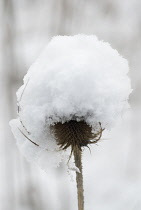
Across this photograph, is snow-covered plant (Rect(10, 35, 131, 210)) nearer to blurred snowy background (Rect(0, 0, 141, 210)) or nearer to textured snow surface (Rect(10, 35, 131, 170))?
textured snow surface (Rect(10, 35, 131, 170))

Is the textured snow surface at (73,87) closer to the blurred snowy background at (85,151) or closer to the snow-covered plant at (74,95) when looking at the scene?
the snow-covered plant at (74,95)

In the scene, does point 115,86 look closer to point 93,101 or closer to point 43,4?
point 93,101

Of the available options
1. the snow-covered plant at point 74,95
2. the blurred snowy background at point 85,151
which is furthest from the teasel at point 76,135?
the blurred snowy background at point 85,151

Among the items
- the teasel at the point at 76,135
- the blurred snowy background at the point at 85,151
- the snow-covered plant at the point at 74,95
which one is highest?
the blurred snowy background at the point at 85,151

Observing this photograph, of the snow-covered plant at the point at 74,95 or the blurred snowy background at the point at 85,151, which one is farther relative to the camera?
the blurred snowy background at the point at 85,151

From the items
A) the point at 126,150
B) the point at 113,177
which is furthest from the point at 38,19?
the point at 113,177

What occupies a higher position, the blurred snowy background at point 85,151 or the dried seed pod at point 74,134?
the blurred snowy background at point 85,151

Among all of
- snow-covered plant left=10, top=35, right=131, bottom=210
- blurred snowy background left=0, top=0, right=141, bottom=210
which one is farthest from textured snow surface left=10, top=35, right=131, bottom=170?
blurred snowy background left=0, top=0, right=141, bottom=210
